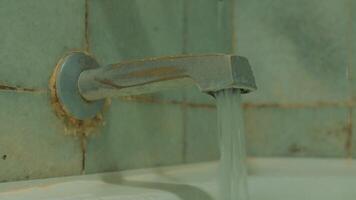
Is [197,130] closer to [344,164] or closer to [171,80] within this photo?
[344,164]

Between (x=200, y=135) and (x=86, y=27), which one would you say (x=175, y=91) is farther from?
(x=86, y=27)

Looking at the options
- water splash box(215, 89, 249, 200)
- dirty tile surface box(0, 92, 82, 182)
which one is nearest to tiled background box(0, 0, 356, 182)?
dirty tile surface box(0, 92, 82, 182)

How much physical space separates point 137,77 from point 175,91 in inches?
15.0

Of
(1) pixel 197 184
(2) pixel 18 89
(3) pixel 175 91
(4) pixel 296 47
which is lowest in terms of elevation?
(1) pixel 197 184

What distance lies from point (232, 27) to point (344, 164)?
1.38 feet

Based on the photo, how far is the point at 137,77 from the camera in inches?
23.6

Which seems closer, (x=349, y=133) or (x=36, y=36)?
(x=36, y=36)

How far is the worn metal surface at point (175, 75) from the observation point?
54 centimetres

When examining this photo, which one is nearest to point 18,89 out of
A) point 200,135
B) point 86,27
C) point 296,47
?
point 86,27

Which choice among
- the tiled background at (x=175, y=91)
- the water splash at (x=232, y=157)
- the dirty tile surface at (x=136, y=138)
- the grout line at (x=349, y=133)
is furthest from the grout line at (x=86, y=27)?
the grout line at (x=349, y=133)

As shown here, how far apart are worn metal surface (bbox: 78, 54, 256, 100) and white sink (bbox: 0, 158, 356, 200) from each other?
14 cm

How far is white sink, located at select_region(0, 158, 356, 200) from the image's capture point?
0.63 metres

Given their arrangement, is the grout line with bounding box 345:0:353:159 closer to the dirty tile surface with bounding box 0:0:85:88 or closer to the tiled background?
the tiled background

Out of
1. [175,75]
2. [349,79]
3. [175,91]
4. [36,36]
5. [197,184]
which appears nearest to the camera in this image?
[175,75]
